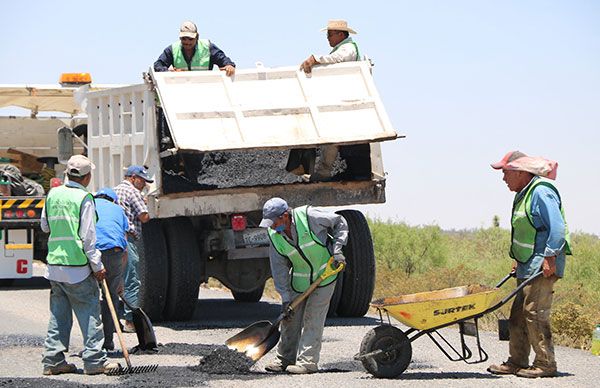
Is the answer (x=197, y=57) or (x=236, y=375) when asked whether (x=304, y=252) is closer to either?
(x=236, y=375)

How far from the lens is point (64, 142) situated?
15891mm

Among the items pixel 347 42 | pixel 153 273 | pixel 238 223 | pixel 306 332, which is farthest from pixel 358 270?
pixel 306 332

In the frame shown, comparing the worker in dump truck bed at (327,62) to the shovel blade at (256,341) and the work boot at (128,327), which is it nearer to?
the work boot at (128,327)

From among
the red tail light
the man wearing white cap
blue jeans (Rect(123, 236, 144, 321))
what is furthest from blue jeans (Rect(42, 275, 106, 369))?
the red tail light

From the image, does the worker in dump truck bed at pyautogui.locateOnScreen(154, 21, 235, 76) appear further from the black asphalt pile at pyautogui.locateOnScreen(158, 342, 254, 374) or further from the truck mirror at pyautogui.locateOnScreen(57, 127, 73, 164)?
the black asphalt pile at pyautogui.locateOnScreen(158, 342, 254, 374)

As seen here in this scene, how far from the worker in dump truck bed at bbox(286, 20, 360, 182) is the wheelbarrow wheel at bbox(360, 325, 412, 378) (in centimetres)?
391

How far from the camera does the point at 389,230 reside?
85.4 feet

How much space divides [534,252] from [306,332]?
179 centimetres

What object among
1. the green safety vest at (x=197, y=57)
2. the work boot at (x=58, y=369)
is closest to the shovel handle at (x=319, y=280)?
the work boot at (x=58, y=369)

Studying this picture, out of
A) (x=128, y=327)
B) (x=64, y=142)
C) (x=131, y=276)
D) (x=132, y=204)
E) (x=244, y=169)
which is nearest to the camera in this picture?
(x=132, y=204)

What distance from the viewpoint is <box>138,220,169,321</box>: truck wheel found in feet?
44.2

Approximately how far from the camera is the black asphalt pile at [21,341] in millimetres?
11812

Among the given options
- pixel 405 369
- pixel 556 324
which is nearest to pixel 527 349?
pixel 405 369

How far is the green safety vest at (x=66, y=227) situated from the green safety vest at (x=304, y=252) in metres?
1.43
